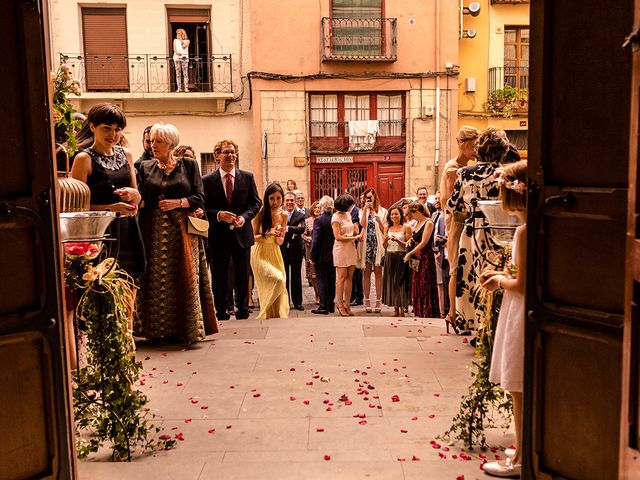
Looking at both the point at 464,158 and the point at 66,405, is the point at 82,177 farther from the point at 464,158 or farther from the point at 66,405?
the point at 464,158

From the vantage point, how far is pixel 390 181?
18.0 m

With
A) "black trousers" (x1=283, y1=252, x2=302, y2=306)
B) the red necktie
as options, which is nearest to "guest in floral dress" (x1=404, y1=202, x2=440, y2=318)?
"black trousers" (x1=283, y1=252, x2=302, y2=306)

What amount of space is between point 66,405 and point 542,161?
6.79ft

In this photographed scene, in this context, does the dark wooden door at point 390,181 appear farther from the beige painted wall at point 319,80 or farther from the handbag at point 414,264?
the handbag at point 414,264

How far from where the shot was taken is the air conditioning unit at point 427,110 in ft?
58.6

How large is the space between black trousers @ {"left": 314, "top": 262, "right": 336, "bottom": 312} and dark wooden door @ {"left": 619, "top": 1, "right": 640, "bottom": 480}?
659 centimetres

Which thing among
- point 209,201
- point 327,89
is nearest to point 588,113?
point 209,201

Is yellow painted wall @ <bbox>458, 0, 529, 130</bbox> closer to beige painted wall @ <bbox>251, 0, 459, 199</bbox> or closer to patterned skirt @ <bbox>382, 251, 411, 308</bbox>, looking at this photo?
beige painted wall @ <bbox>251, 0, 459, 199</bbox>

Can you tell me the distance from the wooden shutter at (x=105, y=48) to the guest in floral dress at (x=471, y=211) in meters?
13.8

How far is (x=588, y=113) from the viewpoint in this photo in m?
2.50

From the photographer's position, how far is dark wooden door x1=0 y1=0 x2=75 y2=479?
8.27ft

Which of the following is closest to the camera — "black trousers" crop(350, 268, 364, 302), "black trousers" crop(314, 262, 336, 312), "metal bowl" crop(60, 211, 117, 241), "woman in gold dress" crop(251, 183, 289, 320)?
"metal bowl" crop(60, 211, 117, 241)

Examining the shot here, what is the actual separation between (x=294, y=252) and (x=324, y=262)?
702mm

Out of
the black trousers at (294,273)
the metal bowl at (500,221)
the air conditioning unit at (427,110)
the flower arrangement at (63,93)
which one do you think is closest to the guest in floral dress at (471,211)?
the metal bowl at (500,221)
